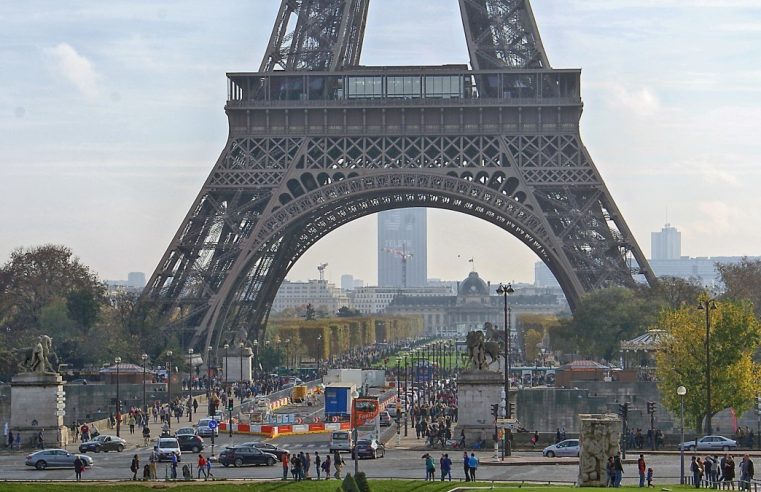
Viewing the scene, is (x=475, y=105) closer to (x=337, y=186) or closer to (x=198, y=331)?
(x=337, y=186)

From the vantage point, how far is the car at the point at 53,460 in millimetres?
62875

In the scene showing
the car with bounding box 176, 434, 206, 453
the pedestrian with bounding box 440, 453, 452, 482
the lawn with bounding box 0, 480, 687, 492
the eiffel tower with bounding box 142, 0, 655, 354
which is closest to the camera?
the lawn with bounding box 0, 480, 687, 492

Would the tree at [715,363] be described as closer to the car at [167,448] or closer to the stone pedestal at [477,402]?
the stone pedestal at [477,402]

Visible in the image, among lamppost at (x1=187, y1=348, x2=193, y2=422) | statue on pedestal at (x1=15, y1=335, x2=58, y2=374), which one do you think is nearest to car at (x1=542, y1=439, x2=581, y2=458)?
statue on pedestal at (x1=15, y1=335, x2=58, y2=374)

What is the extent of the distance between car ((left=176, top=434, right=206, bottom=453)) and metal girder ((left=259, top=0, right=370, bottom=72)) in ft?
143

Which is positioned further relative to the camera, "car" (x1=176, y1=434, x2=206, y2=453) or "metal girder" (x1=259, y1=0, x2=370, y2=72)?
"metal girder" (x1=259, y1=0, x2=370, y2=72)

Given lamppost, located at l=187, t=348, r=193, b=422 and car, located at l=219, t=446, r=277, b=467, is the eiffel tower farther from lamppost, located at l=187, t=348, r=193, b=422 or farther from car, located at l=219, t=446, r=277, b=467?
car, located at l=219, t=446, r=277, b=467

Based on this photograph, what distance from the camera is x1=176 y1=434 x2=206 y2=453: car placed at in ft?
233

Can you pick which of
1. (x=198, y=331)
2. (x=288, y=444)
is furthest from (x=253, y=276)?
(x=288, y=444)

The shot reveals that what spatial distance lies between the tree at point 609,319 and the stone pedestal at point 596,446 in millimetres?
59344

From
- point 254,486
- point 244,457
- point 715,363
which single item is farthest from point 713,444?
point 254,486

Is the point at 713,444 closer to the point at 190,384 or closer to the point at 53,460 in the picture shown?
the point at 53,460

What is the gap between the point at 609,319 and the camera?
115625 mm

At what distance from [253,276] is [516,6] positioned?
92.8 ft
